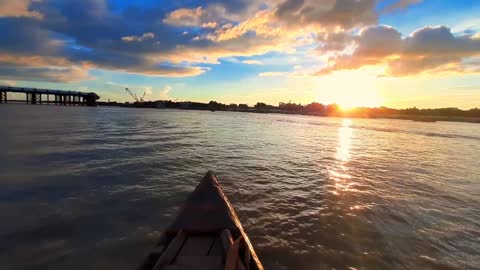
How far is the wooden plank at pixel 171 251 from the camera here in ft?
13.4

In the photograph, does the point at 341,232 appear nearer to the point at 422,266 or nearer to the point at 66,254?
the point at 422,266

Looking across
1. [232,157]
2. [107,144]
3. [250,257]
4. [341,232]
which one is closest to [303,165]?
[232,157]

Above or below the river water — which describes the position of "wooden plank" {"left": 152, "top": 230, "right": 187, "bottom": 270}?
above

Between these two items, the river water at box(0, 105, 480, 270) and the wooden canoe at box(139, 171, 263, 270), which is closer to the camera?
the wooden canoe at box(139, 171, 263, 270)

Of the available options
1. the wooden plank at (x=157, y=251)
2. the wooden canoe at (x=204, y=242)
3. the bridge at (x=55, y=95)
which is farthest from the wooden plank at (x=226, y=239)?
the bridge at (x=55, y=95)

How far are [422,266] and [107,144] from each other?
22433 mm

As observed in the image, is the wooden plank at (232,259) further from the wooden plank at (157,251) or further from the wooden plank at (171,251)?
the wooden plank at (157,251)

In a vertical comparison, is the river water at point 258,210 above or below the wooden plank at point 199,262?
below

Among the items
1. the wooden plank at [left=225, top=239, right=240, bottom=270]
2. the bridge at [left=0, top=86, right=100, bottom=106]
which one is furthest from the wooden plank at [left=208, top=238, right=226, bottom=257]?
the bridge at [left=0, top=86, right=100, bottom=106]

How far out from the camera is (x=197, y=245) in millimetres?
4965

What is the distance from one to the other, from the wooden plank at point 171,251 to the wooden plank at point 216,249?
61 centimetres

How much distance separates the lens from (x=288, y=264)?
6020 millimetres

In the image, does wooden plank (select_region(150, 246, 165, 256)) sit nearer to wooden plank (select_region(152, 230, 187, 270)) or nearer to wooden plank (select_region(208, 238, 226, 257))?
wooden plank (select_region(152, 230, 187, 270))

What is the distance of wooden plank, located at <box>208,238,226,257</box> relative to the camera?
183 inches
